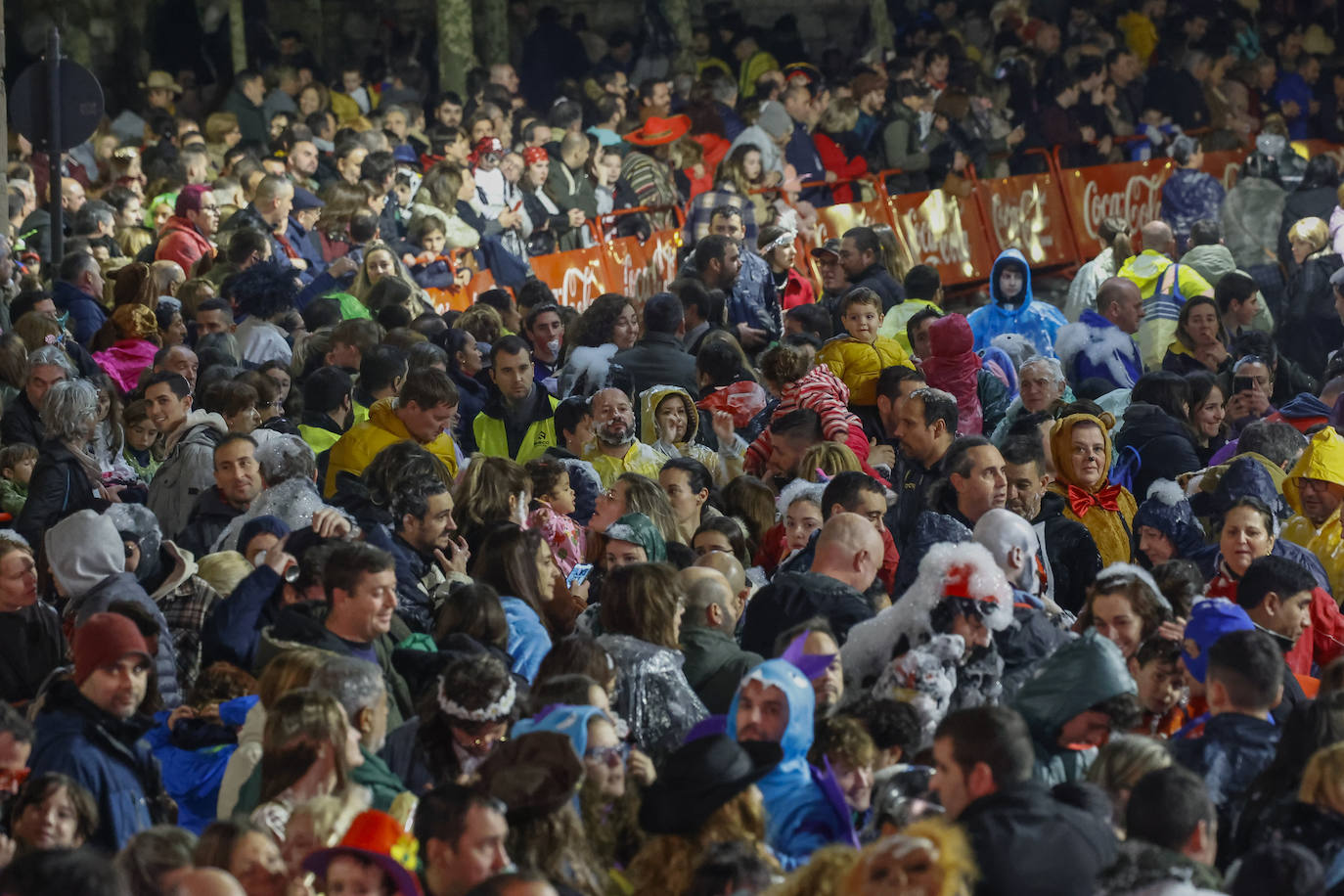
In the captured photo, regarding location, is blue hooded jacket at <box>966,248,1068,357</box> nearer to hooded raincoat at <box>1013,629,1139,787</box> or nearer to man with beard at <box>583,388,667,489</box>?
man with beard at <box>583,388,667,489</box>

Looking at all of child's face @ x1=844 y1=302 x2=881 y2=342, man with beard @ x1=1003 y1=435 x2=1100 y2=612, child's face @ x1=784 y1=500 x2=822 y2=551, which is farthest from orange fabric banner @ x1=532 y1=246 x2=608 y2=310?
child's face @ x1=784 y1=500 x2=822 y2=551

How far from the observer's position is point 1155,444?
11164mm

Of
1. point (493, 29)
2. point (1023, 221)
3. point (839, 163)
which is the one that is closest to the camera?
point (839, 163)

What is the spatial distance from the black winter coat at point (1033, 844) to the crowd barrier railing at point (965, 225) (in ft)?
35.2

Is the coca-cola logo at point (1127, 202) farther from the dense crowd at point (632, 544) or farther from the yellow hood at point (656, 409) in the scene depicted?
the yellow hood at point (656, 409)

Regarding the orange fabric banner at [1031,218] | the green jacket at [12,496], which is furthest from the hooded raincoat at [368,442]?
the orange fabric banner at [1031,218]

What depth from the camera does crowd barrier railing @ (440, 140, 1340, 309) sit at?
17.1 metres

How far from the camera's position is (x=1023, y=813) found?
5.48m

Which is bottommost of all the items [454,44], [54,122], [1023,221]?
[1023,221]

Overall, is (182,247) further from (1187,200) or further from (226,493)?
(1187,200)

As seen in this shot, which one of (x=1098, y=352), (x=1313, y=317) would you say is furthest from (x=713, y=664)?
(x=1313, y=317)

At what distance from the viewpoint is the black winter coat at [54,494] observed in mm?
9820

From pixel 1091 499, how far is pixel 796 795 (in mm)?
4267

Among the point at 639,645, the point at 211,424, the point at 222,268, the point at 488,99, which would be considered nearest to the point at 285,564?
the point at 639,645
